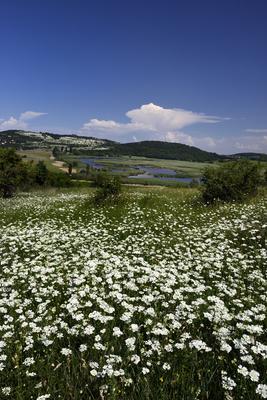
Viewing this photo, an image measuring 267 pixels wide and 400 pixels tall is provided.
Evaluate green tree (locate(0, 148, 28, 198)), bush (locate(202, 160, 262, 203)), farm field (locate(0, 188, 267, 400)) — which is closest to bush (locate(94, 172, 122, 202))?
bush (locate(202, 160, 262, 203))

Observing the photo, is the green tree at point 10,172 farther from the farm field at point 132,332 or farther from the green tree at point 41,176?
the farm field at point 132,332

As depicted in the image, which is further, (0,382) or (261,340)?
(261,340)

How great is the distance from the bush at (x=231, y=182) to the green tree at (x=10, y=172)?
1060 inches

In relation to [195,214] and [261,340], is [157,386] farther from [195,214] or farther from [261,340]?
[195,214]

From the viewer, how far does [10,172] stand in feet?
127

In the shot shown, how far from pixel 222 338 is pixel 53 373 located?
2.54 metres

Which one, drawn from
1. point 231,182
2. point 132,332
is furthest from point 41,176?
point 132,332

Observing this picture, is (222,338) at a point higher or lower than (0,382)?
higher

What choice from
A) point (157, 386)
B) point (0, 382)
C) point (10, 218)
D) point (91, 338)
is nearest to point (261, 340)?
point (157, 386)

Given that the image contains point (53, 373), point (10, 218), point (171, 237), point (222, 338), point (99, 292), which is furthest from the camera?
point (10, 218)

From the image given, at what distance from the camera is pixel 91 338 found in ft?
15.4

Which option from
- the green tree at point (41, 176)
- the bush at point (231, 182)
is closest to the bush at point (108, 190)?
the bush at point (231, 182)

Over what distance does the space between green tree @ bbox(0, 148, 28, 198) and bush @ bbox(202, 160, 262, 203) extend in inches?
1060

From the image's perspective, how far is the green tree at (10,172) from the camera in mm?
37469
